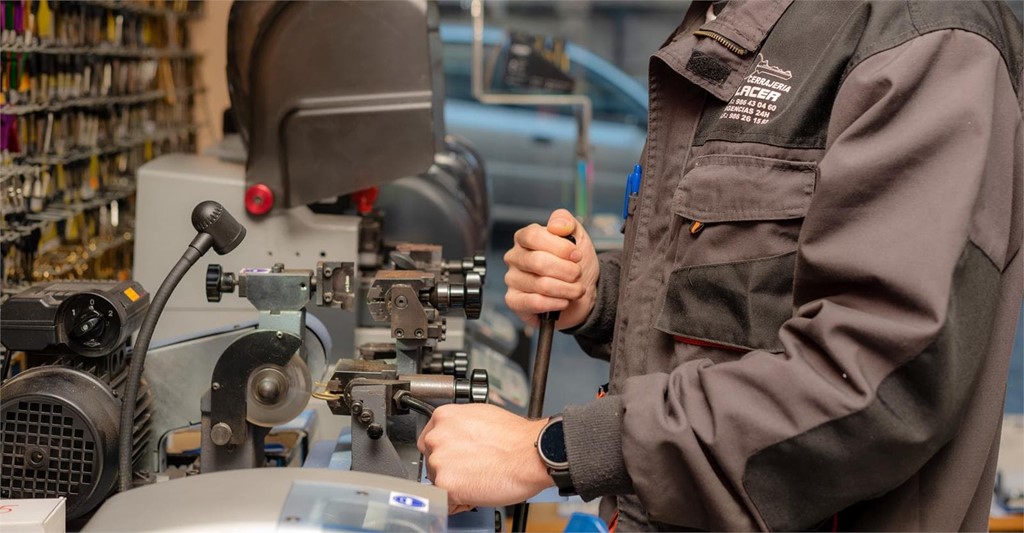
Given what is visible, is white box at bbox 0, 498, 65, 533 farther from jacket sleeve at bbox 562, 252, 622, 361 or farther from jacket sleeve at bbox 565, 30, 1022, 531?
jacket sleeve at bbox 562, 252, 622, 361

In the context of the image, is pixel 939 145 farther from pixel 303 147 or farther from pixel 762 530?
pixel 303 147

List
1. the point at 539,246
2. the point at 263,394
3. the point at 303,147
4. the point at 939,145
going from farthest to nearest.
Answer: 1. the point at 303,147
2. the point at 539,246
3. the point at 263,394
4. the point at 939,145

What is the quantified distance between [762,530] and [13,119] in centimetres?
212

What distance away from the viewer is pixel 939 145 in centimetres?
115

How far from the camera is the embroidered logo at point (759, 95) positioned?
1.41 meters

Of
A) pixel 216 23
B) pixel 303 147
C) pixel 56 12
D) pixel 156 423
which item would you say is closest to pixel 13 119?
pixel 56 12

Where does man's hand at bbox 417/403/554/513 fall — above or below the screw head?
above

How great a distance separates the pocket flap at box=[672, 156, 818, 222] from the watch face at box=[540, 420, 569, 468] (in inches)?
14.7

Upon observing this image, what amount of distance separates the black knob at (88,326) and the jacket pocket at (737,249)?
93 centimetres

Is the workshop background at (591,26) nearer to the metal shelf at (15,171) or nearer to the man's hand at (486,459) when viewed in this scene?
the metal shelf at (15,171)

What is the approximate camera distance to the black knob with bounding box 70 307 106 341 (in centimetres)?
165

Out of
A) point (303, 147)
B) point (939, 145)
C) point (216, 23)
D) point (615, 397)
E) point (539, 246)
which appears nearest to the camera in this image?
point (939, 145)

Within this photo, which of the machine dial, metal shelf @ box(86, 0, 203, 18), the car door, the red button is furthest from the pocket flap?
the car door

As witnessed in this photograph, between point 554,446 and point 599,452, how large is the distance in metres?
0.06
